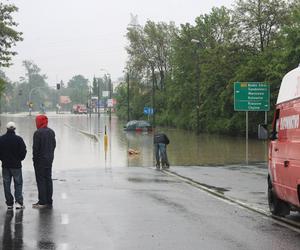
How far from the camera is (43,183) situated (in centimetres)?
1323

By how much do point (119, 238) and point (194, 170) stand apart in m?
15.1

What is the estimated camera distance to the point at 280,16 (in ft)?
182

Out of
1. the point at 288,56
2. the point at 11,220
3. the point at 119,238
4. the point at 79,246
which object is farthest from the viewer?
the point at 288,56

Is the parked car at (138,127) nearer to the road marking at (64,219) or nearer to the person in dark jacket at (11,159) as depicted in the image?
the person in dark jacket at (11,159)

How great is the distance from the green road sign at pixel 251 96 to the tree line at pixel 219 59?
539 inches

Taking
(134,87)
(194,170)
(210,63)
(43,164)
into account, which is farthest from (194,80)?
(43,164)

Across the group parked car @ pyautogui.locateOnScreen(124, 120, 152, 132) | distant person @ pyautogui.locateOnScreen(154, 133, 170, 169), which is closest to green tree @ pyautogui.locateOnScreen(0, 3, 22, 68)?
distant person @ pyautogui.locateOnScreen(154, 133, 170, 169)

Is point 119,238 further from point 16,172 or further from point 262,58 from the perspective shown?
point 262,58

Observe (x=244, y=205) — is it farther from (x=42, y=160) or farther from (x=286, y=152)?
(x=42, y=160)

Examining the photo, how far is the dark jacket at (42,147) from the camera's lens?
13.2 meters

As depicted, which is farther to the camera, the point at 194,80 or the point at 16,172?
the point at 194,80

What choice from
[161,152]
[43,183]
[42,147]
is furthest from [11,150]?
[161,152]

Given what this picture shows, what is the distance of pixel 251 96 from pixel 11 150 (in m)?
20.0

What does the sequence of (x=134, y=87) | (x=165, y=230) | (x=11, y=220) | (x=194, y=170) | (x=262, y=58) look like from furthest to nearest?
(x=134, y=87) → (x=262, y=58) → (x=194, y=170) → (x=11, y=220) → (x=165, y=230)
